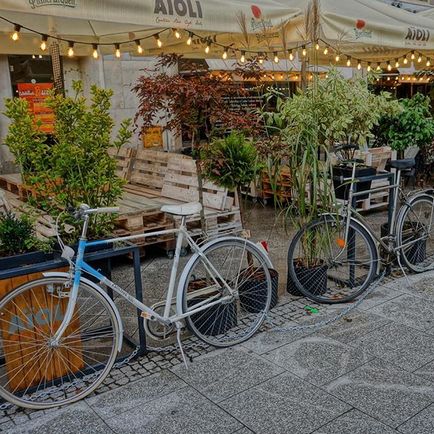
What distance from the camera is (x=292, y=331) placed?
13.6 feet

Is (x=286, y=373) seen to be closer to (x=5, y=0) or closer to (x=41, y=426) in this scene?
(x=41, y=426)

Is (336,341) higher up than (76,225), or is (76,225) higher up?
(76,225)

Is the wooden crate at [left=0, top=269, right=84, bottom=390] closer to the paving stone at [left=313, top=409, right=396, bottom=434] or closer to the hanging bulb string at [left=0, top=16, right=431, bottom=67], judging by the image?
the paving stone at [left=313, top=409, right=396, bottom=434]

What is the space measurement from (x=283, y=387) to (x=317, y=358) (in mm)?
475

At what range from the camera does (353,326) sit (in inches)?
166

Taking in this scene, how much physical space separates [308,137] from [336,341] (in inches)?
68.5

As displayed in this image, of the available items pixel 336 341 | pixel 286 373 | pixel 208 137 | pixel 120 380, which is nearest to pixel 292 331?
pixel 336 341

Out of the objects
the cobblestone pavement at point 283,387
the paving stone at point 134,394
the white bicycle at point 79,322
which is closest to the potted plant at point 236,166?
the white bicycle at point 79,322

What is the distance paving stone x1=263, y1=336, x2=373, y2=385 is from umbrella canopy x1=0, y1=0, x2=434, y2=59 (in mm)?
2757

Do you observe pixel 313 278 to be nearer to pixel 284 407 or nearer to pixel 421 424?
pixel 284 407

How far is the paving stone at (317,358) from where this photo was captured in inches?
138

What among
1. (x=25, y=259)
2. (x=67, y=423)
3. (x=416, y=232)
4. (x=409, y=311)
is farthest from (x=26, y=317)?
(x=416, y=232)

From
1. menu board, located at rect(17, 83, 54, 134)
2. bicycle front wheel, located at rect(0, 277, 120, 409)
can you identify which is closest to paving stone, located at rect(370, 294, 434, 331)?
bicycle front wheel, located at rect(0, 277, 120, 409)

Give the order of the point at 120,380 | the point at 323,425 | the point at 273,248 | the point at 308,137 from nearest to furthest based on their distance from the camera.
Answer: the point at 323,425
the point at 120,380
the point at 308,137
the point at 273,248
